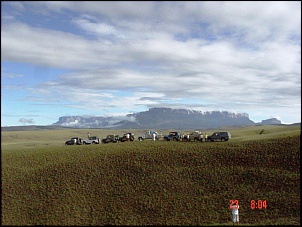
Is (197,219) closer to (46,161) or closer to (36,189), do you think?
(36,189)

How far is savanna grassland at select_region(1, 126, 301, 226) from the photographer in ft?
131

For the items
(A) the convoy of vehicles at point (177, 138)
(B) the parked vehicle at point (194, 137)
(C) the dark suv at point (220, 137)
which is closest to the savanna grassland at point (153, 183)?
(C) the dark suv at point (220, 137)

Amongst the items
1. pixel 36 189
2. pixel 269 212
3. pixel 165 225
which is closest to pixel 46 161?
pixel 36 189

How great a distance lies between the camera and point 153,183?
4678 cm

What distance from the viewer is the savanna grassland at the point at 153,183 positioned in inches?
1567

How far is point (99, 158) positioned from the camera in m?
54.4

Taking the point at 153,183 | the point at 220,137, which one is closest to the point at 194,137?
the point at 220,137
